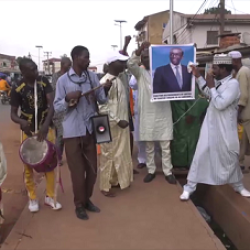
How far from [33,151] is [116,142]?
3.49 feet

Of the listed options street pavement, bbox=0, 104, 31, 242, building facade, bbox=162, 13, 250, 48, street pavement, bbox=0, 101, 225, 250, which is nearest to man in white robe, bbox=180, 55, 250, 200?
street pavement, bbox=0, 101, 225, 250

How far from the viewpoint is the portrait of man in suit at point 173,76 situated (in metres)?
4.23

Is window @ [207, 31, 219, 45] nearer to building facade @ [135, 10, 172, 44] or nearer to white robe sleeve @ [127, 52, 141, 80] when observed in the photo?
building facade @ [135, 10, 172, 44]

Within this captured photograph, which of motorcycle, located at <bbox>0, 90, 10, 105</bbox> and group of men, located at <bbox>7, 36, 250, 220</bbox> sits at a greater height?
group of men, located at <bbox>7, 36, 250, 220</bbox>

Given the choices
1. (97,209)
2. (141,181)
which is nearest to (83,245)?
(97,209)

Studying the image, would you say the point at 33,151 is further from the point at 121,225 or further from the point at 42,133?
the point at 121,225

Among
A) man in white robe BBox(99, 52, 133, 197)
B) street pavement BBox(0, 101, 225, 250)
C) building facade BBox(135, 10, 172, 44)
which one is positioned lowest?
street pavement BBox(0, 101, 225, 250)

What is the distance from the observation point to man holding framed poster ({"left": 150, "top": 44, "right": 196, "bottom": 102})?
422 cm

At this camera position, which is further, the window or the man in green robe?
the window

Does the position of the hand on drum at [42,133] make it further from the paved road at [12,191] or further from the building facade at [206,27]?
the building facade at [206,27]

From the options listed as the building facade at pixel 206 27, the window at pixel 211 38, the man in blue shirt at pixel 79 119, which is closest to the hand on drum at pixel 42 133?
the man in blue shirt at pixel 79 119

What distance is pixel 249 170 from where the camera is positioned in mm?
5383

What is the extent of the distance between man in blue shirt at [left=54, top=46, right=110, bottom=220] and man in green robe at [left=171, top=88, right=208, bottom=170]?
1674 mm

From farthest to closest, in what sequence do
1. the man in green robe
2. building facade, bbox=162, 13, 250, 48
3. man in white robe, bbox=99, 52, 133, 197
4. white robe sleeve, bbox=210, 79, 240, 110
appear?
1. building facade, bbox=162, 13, 250, 48
2. the man in green robe
3. man in white robe, bbox=99, 52, 133, 197
4. white robe sleeve, bbox=210, 79, 240, 110
